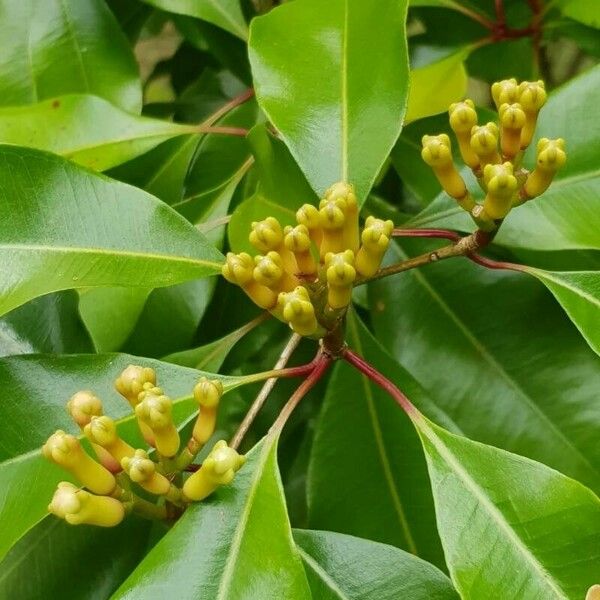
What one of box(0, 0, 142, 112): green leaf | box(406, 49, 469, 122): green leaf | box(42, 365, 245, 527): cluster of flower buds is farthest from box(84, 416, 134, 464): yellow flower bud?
box(406, 49, 469, 122): green leaf

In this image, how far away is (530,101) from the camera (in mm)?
556

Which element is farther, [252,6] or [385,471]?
[252,6]

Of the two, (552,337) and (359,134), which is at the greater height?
(359,134)

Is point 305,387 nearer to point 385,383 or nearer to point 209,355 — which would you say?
point 385,383

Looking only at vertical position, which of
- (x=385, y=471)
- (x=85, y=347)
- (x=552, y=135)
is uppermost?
(x=552, y=135)

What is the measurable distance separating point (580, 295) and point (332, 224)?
0.20 meters

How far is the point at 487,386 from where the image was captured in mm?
750

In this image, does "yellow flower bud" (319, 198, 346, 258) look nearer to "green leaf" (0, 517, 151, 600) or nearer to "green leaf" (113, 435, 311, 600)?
"green leaf" (113, 435, 311, 600)

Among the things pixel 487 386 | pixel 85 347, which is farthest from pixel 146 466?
pixel 487 386

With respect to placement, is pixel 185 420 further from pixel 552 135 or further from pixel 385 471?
pixel 552 135

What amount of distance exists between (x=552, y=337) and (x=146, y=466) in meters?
0.39

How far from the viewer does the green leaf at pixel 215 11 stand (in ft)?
2.81

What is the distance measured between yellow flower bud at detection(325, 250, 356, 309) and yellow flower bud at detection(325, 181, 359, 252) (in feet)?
0.06

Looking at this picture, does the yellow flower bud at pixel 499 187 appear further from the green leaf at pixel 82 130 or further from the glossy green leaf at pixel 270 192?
the green leaf at pixel 82 130
